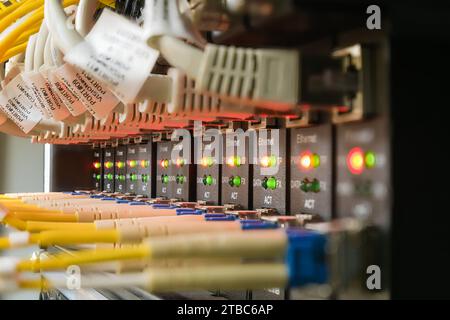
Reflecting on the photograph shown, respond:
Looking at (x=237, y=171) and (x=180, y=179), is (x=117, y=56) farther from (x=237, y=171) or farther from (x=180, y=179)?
(x=180, y=179)

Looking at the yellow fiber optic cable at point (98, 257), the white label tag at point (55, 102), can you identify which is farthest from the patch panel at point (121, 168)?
the yellow fiber optic cable at point (98, 257)

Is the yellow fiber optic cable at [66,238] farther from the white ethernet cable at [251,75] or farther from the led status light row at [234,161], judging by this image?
the led status light row at [234,161]

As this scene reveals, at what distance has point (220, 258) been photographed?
1.62 feet

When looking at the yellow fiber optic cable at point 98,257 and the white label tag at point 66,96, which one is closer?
the yellow fiber optic cable at point 98,257

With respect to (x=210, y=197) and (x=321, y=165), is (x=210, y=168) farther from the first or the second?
(x=321, y=165)

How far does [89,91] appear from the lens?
82 cm

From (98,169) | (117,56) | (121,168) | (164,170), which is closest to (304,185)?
(117,56)

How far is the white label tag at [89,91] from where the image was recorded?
81 centimetres

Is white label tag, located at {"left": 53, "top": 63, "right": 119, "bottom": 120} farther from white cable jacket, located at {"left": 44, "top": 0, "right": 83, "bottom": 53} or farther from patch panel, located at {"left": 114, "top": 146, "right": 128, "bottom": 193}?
patch panel, located at {"left": 114, "top": 146, "right": 128, "bottom": 193}

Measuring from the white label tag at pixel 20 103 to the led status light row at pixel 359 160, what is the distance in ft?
2.27

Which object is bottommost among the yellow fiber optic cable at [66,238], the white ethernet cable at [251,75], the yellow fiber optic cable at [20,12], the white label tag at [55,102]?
the yellow fiber optic cable at [66,238]

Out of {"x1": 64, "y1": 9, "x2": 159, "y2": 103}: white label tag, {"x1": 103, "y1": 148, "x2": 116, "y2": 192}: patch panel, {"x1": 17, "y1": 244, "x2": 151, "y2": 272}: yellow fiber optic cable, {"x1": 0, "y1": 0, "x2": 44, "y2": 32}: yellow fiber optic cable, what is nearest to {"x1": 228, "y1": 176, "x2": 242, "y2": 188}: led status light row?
{"x1": 64, "y1": 9, "x2": 159, "y2": 103}: white label tag

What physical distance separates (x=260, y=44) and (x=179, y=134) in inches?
20.4
